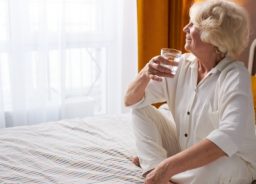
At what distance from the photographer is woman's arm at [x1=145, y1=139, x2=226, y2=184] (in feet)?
4.61

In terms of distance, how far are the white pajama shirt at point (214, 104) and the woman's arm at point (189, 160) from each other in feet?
0.09

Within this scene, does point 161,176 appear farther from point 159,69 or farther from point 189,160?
point 159,69

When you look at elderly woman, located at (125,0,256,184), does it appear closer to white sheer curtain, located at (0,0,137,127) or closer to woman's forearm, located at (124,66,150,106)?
woman's forearm, located at (124,66,150,106)

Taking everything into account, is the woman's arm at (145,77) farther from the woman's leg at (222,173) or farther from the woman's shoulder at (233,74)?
the woman's leg at (222,173)

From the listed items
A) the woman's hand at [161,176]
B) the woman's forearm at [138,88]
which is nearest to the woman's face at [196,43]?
the woman's forearm at [138,88]

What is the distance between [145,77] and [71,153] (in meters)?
0.47

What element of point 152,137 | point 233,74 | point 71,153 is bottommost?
point 71,153

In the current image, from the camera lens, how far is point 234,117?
1.43m

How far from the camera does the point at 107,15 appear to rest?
3.00m

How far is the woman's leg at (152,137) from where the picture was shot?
163cm

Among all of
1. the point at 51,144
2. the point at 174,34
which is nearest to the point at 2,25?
the point at 51,144

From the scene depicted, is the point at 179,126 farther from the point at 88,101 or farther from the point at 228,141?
the point at 88,101

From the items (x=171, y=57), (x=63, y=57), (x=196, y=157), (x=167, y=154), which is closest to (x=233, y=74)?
(x=171, y=57)

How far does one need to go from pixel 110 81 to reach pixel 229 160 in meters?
1.80
